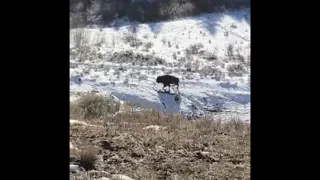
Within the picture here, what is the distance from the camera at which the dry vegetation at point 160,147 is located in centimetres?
430

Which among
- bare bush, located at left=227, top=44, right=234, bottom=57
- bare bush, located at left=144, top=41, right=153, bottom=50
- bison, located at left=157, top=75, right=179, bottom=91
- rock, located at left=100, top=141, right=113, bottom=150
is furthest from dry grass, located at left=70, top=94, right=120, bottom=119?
bare bush, located at left=227, top=44, right=234, bottom=57

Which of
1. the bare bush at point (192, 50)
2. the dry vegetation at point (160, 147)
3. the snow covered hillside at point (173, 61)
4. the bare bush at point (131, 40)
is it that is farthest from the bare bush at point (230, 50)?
the dry vegetation at point (160, 147)

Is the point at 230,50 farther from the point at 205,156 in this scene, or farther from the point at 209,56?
the point at 205,156

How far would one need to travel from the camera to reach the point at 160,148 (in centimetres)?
480

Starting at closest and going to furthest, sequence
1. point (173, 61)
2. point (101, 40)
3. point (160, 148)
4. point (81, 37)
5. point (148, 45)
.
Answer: point (160, 148)
point (173, 61)
point (148, 45)
point (101, 40)
point (81, 37)

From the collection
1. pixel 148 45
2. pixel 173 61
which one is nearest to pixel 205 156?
pixel 173 61

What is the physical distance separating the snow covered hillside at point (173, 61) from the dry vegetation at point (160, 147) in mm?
594

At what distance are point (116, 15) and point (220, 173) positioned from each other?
5827 millimetres

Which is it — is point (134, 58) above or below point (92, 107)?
above

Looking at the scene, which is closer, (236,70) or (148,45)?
(236,70)

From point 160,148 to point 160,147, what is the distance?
0.8 inches

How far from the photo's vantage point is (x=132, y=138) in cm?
496
